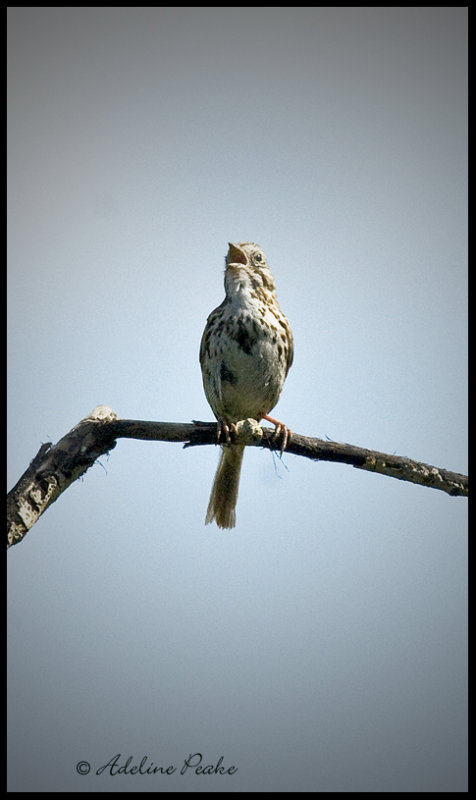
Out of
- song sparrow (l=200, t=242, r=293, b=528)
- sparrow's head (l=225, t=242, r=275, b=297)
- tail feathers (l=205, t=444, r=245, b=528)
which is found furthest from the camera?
tail feathers (l=205, t=444, r=245, b=528)

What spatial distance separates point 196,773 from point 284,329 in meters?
3.30

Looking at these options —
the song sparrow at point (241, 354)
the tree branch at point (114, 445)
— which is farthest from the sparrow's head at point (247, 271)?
the tree branch at point (114, 445)

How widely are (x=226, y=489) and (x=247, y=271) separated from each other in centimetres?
177

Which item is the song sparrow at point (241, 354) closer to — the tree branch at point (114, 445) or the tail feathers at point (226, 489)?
the tail feathers at point (226, 489)

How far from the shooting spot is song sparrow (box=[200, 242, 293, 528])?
5703 millimetres

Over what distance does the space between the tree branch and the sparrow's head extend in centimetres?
144

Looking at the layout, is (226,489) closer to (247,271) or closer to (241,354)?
(241,354)

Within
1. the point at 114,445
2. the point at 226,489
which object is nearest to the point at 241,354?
the point at 226,489

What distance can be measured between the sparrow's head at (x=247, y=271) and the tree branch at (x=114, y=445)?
1436 mm

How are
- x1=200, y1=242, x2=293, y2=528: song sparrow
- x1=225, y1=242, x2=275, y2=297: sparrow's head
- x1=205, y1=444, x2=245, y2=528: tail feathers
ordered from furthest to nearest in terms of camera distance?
x1=205, y1=444, x2=245, y2=528: tail feathers
x1=225, y1=242, x2=275, y2=297: sparrow's head
x1=200, y1=242, x2=293, y2=528: song sparrow

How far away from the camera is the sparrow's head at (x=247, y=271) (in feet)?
19.5

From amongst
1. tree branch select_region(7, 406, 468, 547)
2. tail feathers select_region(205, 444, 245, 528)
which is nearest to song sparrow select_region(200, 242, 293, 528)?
tail feathers select_region(205, 444, 245, 528)

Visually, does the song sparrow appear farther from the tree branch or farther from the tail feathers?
the tree branch
